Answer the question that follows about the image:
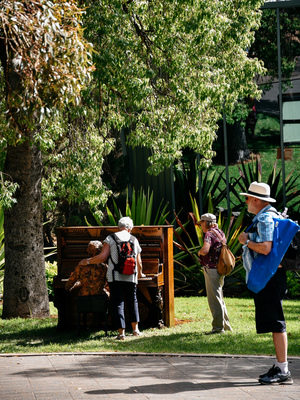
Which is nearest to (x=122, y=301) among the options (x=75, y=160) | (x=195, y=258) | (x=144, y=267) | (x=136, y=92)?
(x=144, y=267)

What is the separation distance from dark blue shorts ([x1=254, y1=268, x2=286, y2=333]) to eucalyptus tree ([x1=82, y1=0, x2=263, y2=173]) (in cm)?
483

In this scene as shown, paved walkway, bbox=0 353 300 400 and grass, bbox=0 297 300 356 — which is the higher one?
paved walkway, bbox=0 353 300 400

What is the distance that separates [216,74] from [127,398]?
6539 millimetres

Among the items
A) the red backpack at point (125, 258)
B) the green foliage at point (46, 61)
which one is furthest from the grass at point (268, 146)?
the green foliage at point (46, 61)

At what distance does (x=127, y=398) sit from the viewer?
6.04 m

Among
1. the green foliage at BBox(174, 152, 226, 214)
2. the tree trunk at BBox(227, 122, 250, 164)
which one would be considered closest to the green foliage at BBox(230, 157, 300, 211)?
the tree trunk at BBox(227, 122, 250, 164)

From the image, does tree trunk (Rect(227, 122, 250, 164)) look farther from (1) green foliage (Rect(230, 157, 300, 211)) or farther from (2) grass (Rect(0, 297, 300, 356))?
(2) grass (Rect(0, 297, 300, 356))

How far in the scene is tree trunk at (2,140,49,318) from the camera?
1148 cm

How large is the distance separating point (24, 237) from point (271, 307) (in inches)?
236

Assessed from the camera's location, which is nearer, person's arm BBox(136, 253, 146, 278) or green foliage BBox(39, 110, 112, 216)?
person's arm BBox(136, 253, 146, 278)

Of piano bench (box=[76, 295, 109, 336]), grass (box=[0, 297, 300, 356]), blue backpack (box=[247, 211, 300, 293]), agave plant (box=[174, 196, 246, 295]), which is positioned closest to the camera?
blue backpack (box=[247, 211, 300, 293])

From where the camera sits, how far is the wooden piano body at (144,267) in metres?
10.2

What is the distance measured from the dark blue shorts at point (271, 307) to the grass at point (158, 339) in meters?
1.89

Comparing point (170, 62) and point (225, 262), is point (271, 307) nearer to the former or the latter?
point (225, 262)
